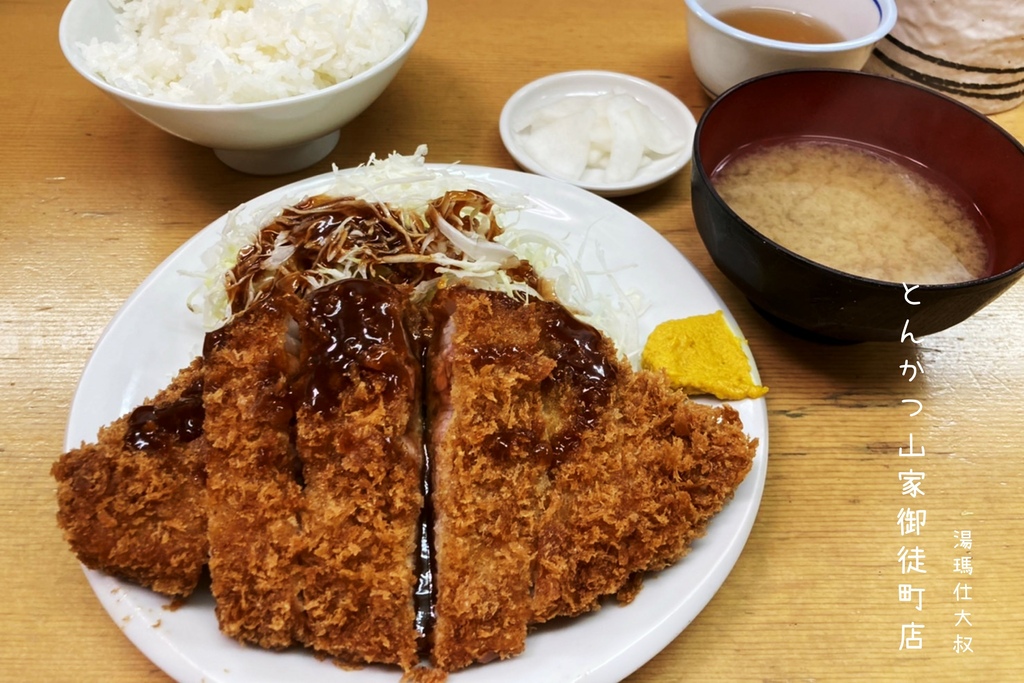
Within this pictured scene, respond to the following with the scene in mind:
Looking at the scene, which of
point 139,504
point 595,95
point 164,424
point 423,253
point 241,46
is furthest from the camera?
point 595,95

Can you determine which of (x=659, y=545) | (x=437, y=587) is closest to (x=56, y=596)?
(x=437, y=587)

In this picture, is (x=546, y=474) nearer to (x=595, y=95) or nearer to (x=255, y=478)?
(x=255, y=478)

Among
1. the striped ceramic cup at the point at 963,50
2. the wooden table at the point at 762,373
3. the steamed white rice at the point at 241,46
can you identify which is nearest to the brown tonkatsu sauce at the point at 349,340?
the wooden table at the point at 762,373

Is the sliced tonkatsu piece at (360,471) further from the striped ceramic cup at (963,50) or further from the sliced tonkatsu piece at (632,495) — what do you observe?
the striped ceramic cup at (963,50)

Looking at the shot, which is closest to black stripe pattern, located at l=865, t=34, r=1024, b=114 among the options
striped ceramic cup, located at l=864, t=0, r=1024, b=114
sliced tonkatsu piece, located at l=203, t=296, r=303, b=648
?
striped ceramic cup, located at l=864, t=0, r=1024, b=114

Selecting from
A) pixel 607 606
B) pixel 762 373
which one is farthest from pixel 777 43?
pixel 607 606

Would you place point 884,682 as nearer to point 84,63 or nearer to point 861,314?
point 861,314
